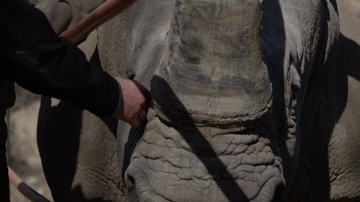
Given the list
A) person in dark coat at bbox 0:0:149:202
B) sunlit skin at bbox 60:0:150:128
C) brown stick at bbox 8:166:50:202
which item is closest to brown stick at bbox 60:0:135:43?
sunlit skin at bbox 60:0:150:128

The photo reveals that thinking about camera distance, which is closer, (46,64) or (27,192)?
(46,64)

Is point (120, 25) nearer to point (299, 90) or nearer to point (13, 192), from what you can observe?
point (299, 90)

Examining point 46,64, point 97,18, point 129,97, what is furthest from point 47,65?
point 97,18

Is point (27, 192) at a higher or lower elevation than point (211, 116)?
lower

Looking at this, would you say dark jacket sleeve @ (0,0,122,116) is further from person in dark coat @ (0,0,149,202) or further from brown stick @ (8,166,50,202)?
brown stick @ (8,166,50,202)

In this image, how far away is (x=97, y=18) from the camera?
303cm

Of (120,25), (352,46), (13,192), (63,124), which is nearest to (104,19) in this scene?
(120,25)

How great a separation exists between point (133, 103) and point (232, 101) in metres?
0.29

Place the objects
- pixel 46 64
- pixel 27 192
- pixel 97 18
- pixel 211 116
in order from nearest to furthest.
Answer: pixel 211 116, pixel 46 64, pixel 97 18, pixel 27 192

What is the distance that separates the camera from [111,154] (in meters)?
3.55

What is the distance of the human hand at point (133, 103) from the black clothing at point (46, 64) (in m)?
0.02

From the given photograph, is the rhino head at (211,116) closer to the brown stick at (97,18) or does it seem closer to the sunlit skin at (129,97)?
the sunlit skin at (129,97)

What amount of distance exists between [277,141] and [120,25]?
742mm

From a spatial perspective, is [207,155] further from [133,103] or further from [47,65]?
[47,65]
